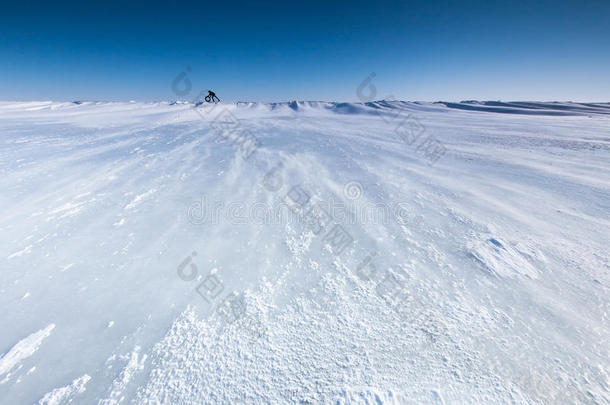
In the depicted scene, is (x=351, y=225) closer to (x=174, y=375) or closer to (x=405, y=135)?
(x=174, y=375)

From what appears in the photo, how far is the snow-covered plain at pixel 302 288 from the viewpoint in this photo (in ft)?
3.51

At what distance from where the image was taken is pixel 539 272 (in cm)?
166

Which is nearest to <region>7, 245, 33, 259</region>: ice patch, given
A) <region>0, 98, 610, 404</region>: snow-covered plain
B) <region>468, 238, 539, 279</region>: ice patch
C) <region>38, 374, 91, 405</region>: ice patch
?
<region>0, 98, 610, 404</region>: snow-covered plain

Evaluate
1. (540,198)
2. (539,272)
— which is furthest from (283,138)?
(539,272)

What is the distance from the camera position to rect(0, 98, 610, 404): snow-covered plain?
1.07 m

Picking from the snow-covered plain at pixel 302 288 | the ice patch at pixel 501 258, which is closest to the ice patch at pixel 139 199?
the snow-covered plain at pixel 302 288

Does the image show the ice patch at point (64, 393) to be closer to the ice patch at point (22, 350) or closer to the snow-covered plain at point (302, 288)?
the snow-covered plain at point (302, 288)

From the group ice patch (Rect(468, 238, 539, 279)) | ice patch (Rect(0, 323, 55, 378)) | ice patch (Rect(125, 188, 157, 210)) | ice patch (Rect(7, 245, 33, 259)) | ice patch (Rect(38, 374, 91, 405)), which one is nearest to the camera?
ice patch (Rect(38, 374, 91, 405))

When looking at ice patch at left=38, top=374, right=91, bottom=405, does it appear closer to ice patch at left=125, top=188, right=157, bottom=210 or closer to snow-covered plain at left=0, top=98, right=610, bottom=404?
snow-covered plain at left=0, top=98, right=610, bottom=404

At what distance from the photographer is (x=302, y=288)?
61.0 inches

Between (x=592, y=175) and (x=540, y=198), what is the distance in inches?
63.4

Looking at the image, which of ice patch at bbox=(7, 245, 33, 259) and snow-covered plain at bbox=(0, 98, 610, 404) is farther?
ice patch at bbox=(7, 245, 33, 259)

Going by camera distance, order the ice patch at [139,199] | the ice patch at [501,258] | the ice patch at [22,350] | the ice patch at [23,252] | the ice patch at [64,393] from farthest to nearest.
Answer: the ice patch at [139,199] < the ice patch at [23,252] < the ice patch at [501,258] < the ice patch at [22,350] < the ice patch at [64,393]

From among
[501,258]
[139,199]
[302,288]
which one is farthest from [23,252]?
[501,258]
